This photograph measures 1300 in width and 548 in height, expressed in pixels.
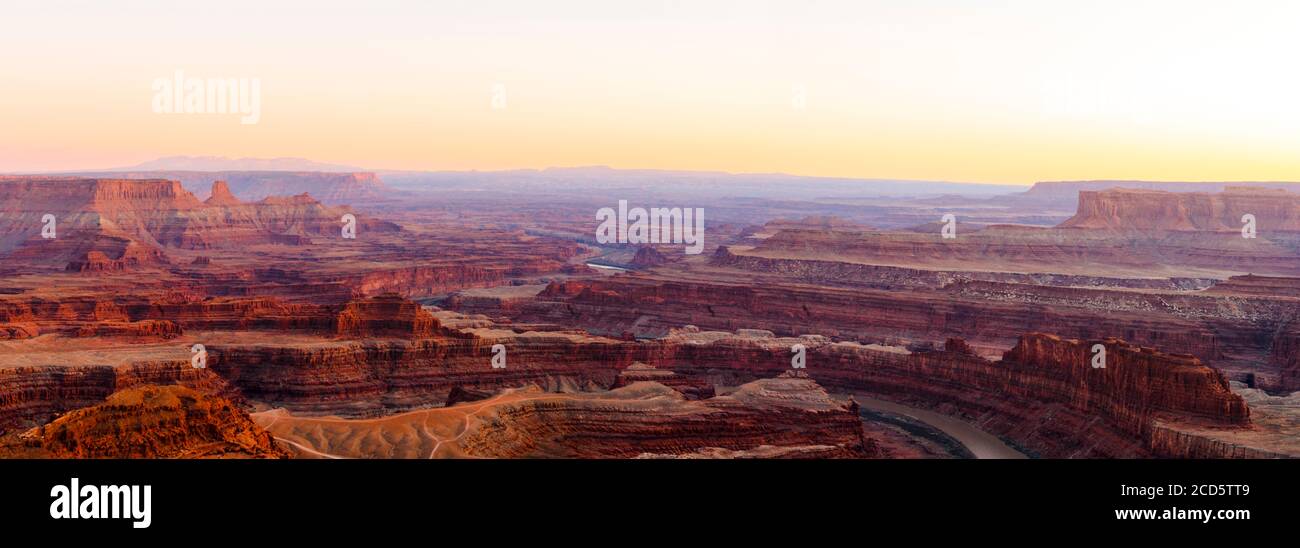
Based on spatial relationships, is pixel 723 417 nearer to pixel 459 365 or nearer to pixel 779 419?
pixel 779 419

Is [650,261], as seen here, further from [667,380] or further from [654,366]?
[667,380]

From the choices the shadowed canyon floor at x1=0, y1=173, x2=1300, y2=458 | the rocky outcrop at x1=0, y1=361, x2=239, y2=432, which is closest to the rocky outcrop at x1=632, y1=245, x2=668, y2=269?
the shadowed canyon floor at x1=0, y1=173, x2=1300, y2=458

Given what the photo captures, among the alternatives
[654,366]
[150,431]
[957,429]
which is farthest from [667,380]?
[150,431]

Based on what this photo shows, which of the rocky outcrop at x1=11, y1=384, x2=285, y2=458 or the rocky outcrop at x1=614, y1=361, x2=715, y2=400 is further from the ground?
the rocky outcrop at x1=11, y1=384, x2=285, y2=458

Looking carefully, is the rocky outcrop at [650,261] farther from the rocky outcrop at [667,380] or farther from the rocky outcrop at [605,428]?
the rocky outcrop at [605,428]

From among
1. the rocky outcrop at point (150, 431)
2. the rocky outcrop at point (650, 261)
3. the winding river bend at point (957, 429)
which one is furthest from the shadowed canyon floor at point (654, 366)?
the rocky outcrop at point (650, 261)

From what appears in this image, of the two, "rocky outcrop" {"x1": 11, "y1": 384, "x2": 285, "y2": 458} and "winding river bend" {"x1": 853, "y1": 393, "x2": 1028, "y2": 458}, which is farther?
"winding river bend" {"x1": 853, "y1": 393, "x2": 1028, "y2": 458}

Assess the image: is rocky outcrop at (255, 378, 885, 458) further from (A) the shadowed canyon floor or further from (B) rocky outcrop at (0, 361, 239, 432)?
(B) rocky outcrop at (0, 361, 239, 432)
